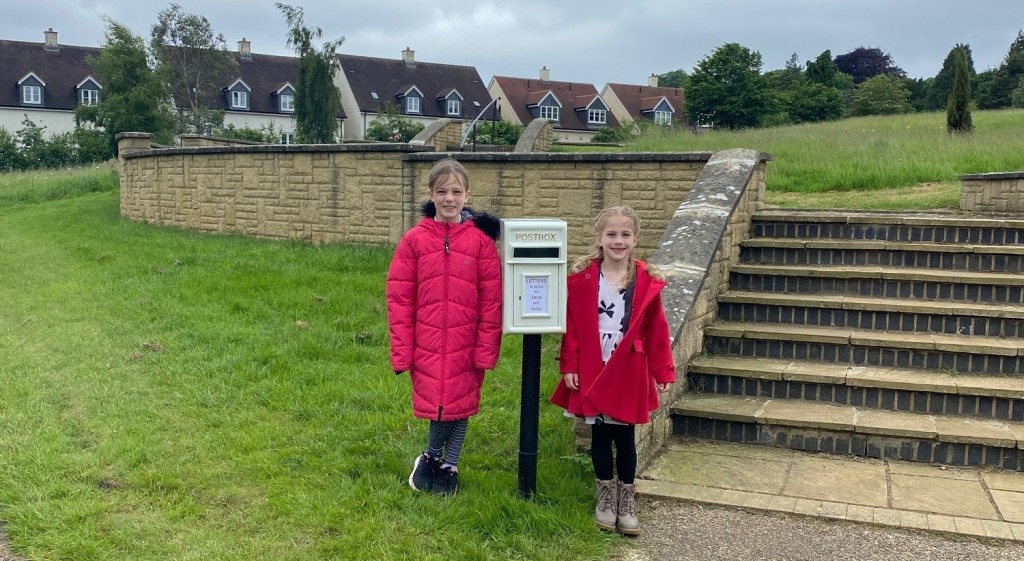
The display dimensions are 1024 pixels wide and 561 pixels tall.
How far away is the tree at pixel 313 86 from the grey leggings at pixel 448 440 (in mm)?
39495

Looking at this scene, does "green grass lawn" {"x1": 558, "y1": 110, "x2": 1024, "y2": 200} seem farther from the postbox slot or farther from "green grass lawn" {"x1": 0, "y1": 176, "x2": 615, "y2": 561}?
the postbox slot

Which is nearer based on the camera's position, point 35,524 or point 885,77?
point 35,524

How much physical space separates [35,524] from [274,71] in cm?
6238

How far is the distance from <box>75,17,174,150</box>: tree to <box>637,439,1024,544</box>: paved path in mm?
33306

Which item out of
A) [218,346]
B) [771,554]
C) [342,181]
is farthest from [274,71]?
[771,554]

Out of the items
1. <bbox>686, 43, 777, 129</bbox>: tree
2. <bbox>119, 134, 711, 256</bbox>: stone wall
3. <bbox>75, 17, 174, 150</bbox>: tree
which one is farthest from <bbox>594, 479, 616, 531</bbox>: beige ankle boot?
<bbox>686, 43, 777, 129</bbox>: tree

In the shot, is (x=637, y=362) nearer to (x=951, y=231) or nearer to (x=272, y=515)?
(x=272, y=515)

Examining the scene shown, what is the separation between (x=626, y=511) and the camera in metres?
4.21

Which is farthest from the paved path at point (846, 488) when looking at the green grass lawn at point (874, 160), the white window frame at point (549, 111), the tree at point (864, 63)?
the tree at point (864, 63)

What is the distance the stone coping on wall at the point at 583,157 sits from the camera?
8.88m

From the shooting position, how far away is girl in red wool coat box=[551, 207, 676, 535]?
4.14m

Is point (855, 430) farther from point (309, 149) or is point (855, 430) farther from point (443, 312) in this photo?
point (309, 149)

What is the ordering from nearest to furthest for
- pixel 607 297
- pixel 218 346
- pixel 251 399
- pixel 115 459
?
pixel 607 297, pixel 115 459, pixel 251 399, pixel 218 346

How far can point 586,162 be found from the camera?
9.52m
